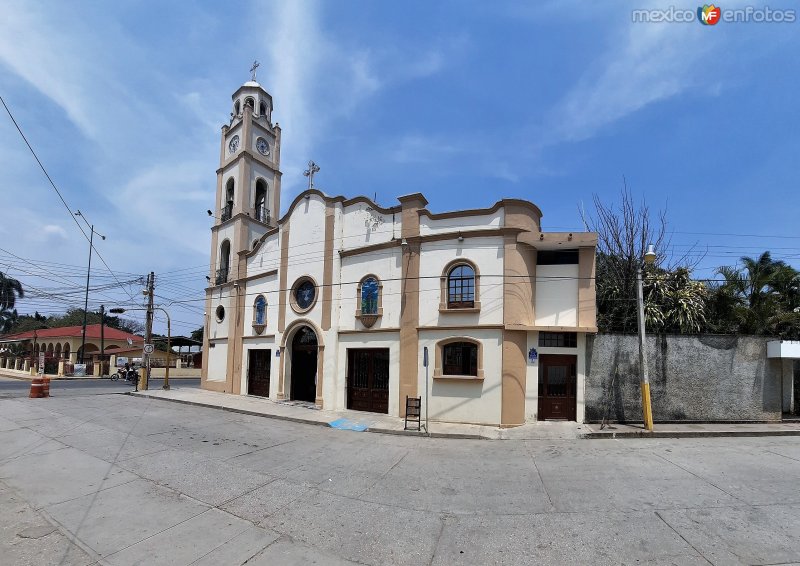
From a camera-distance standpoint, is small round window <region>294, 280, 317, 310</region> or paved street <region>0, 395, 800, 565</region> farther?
small round window <region>294, 280, 317, 310</region>

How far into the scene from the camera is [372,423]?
1370 centimetres

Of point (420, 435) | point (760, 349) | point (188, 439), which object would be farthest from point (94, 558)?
point (760, 349)

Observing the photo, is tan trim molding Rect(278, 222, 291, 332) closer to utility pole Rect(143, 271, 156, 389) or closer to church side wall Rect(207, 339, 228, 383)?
church side wall Rect(207, 339, 228, 383)

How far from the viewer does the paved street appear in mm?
4930

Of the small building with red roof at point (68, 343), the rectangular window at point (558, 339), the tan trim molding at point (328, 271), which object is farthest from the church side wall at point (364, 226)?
the small building with red roof at point (68, 343)

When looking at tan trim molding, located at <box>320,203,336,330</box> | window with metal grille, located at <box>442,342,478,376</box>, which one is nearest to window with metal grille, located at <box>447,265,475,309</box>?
window with metal grille, located at <box>442,342,478,376</box>

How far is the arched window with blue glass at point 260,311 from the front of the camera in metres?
20.8

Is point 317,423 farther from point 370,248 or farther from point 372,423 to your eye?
point 370,248

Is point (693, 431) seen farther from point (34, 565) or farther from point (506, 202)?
point (34, 565)

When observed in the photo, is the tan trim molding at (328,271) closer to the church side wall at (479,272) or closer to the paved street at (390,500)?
the church side wall at (479,272)

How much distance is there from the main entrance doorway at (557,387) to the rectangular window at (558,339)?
37 cm

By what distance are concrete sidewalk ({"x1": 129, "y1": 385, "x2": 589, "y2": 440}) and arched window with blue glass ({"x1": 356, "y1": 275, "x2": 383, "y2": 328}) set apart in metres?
3.66

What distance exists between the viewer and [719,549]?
16.2 ft

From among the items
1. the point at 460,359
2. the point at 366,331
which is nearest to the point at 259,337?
the point at 366,331
